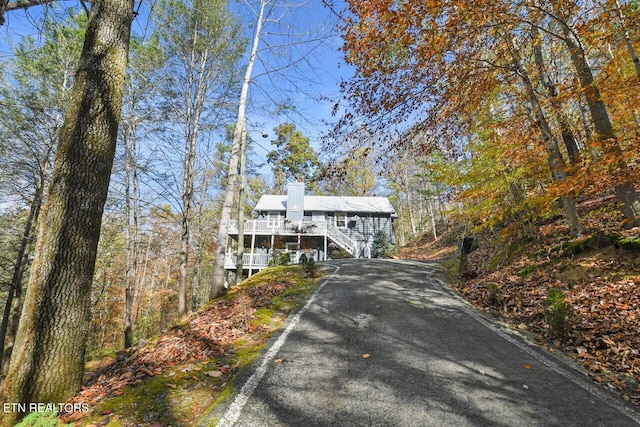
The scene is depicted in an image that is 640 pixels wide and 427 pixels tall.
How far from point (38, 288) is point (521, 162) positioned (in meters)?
10.4

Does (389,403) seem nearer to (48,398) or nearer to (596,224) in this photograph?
(48,398)

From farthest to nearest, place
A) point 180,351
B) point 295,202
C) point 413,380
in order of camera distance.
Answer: point 295,202 < point 180,351 < point 413,380

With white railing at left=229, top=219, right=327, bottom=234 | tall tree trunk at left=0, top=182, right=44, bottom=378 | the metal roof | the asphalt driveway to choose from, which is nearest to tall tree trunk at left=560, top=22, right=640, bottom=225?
the asphalt driveway

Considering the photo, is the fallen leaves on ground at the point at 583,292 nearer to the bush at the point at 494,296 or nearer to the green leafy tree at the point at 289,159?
the bush at the point at 494,296

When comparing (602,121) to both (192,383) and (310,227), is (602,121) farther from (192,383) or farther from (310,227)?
(310,227)

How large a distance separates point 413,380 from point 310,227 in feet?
60.1

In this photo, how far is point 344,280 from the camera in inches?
341

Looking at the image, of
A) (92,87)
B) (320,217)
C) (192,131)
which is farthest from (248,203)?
(92,87)

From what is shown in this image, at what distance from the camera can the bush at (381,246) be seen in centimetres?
2219

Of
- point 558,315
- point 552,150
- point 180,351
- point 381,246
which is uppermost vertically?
point 552,150

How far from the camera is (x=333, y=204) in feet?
83.1

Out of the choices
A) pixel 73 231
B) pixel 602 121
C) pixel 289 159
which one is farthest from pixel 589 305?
pixel 289 159

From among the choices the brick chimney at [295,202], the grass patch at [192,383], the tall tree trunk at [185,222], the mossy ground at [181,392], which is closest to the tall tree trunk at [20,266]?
the tall tree trunk at [185,222]

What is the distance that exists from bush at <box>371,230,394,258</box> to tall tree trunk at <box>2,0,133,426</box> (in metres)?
20.6
